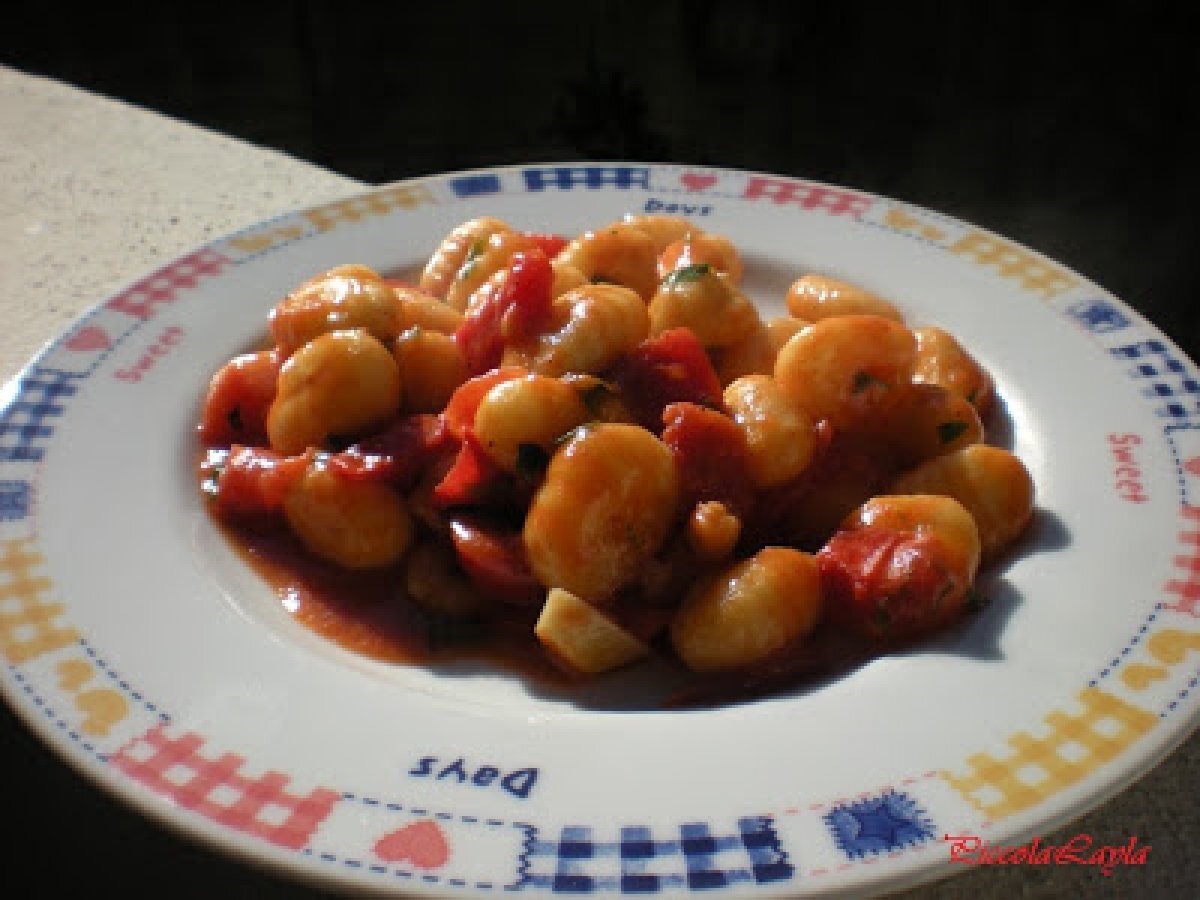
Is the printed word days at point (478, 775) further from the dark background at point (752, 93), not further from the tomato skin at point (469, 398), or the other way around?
the dark background at point (752, 93)

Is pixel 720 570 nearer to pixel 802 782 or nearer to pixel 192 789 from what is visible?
pixel 802 782

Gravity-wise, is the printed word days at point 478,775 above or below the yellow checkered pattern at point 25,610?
below

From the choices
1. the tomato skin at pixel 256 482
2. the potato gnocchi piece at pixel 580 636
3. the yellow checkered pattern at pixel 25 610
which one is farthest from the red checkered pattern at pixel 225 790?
the tomato skin at pixel 256 482

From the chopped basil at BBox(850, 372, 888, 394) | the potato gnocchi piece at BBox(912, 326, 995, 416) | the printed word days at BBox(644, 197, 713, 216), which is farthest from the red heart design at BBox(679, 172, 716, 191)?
the chopped basil at BBox(850, 372, 888, 394)

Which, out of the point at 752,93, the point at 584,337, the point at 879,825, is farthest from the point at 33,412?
the point at 752,93

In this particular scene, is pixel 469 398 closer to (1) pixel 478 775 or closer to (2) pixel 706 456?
(2) pixel 706 456

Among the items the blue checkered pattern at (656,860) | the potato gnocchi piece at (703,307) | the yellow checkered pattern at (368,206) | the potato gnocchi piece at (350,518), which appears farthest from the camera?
the yellow checkered pattern at (368,206)

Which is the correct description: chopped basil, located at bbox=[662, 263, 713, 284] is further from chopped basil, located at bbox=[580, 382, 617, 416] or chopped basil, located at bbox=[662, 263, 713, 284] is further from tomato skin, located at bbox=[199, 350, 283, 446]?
tomato skin, located at bbox=[199, 350, 283, 446]
